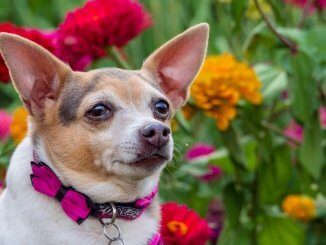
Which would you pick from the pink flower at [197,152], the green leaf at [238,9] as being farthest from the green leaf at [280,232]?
the green leaf at [238,9]

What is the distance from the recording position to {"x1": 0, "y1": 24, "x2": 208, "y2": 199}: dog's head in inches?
114

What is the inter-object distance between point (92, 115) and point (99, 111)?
3 centimetres

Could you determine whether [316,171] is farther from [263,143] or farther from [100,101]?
[100,101]

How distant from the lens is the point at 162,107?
314cm

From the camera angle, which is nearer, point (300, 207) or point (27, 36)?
point (27, 36)

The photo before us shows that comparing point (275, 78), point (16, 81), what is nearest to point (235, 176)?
point (275, 78)

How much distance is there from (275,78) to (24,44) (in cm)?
156

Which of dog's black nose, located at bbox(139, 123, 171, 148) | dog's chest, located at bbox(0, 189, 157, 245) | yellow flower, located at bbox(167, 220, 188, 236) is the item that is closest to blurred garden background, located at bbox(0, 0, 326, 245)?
yellow flower, located at bbox(167, 220, 188, 236)

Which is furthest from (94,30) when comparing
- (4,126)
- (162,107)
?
(4,126)

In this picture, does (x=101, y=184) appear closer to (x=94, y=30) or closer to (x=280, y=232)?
(x=94, y=30)

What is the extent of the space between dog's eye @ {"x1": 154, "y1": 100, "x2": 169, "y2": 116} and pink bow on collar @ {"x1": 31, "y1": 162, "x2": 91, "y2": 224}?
41 centimetres

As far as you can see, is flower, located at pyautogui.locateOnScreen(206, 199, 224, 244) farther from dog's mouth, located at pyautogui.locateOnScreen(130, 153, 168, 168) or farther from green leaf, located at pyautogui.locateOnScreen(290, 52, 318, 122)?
dog's mouth, located at pyautogui.locateOnScreen(130, 153, 168, 168)

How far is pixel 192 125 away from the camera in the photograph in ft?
14.1

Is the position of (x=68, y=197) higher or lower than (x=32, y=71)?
lower
